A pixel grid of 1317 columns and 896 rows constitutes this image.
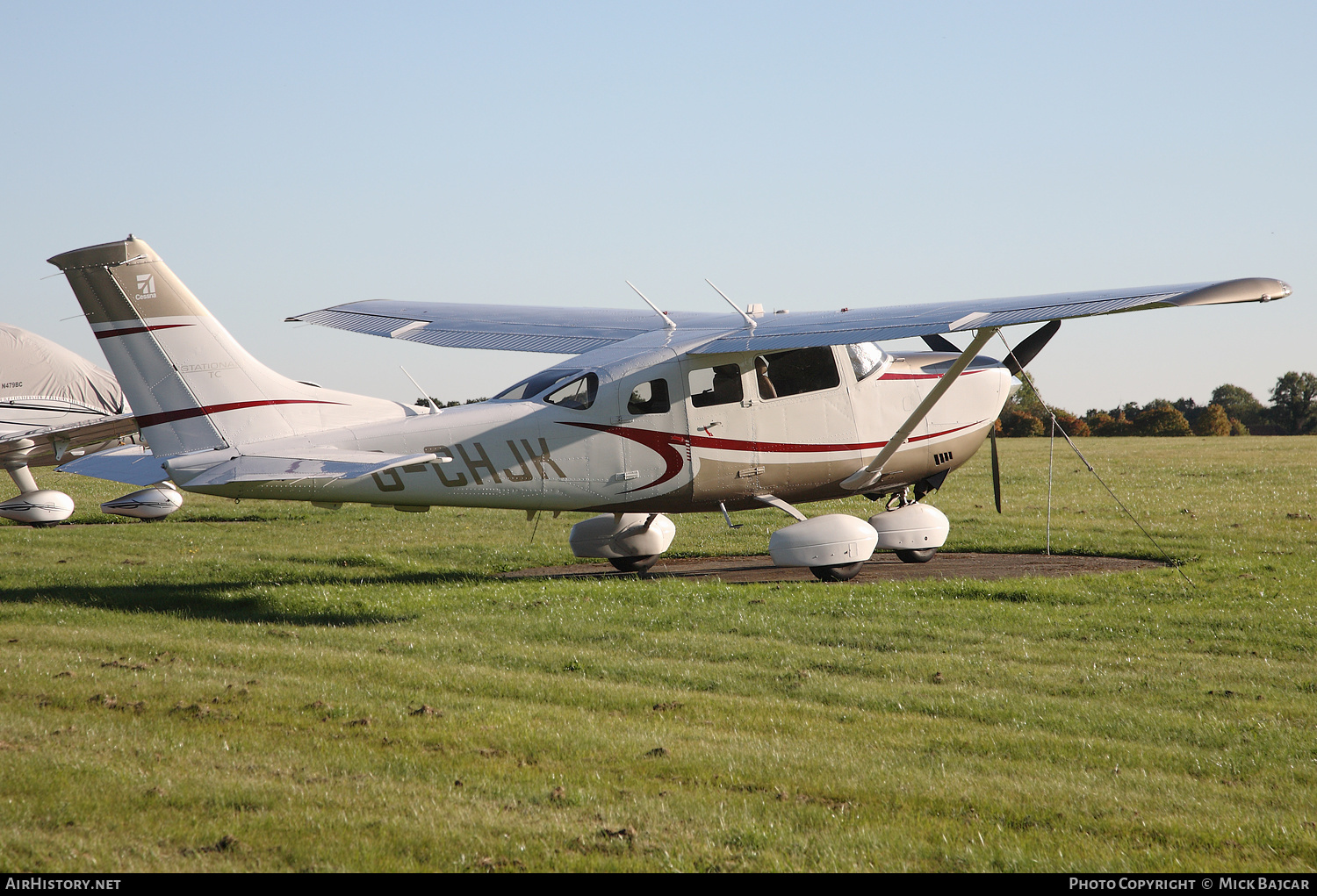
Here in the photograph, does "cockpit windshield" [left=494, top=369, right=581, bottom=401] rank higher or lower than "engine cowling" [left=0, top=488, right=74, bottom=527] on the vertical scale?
higher

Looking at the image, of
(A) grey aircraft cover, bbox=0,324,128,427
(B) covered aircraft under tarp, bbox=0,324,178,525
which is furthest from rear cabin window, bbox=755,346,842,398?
(A) grey aircraft cover, bbox=0,324,128,427

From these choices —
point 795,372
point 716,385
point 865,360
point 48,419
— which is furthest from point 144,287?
point 48,419

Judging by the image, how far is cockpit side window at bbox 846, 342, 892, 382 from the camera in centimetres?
1277

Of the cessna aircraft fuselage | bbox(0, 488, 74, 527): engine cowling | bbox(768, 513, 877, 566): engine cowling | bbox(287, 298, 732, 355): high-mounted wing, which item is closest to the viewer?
the cessna aircraft fuselage

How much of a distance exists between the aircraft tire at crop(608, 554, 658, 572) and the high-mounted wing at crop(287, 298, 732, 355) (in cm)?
288

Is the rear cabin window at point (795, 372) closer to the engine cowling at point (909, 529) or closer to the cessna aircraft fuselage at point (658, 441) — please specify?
the cessna aircraft fuselage at point (658, 441)

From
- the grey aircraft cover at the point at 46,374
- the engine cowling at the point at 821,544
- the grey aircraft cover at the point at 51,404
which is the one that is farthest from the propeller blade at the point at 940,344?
the grey aircraft cover at the point at 46,374

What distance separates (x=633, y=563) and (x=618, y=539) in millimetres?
450

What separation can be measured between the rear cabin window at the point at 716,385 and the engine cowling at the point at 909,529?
2.84m

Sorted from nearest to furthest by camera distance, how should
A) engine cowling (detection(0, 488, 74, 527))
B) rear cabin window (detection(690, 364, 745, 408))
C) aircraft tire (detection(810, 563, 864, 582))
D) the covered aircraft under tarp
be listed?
rear cabin window (detection(690, 364, 745, 408))
aircraft tire (detection(810, 563, 864, 582))
the covered aircraft under tarp
engine cowling (detection(0, 488, 74, 527))

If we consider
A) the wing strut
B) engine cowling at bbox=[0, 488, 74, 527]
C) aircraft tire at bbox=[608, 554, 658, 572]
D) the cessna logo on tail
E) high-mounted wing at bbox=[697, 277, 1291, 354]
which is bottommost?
aircraft tire at bbox=[608, 554, 658, 572]

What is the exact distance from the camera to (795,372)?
12.5 m

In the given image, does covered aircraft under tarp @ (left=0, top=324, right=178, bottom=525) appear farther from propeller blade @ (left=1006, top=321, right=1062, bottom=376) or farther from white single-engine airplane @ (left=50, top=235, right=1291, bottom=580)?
propeller blade @ (left=1006, top=321, right=1062, bottom=376)

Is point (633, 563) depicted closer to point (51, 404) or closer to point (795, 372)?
point (795, 372)
